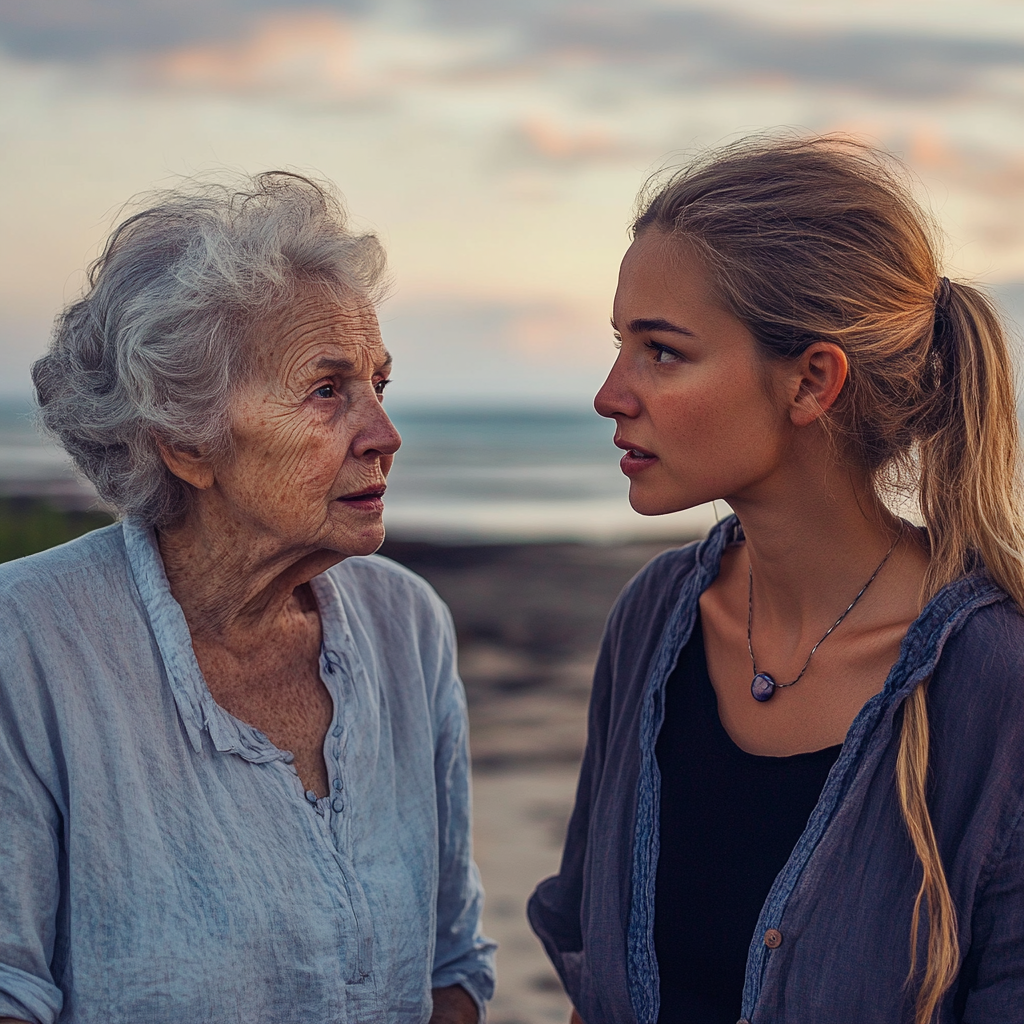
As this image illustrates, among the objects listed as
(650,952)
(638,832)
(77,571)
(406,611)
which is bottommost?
(650,952)

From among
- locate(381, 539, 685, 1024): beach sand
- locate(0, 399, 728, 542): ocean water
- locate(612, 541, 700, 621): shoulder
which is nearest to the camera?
locate(612, 541, 700, 621): shoulder

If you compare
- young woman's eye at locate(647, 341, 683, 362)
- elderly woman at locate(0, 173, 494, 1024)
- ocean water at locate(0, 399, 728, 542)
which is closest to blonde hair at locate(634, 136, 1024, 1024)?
young woman's eye at locate(647, 341, 683, 362)

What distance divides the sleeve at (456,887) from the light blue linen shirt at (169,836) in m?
0.14

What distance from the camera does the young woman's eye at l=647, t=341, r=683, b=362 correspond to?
6.67 feet

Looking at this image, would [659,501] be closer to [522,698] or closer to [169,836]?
[169,836]

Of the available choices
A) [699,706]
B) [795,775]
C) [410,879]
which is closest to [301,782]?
[410,879]

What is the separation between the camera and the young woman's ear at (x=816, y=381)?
200 centimetres

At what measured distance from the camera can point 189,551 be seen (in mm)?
2215

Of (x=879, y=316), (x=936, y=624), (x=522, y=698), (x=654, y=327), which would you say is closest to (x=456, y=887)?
(x=936, y=624)

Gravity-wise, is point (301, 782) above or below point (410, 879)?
above

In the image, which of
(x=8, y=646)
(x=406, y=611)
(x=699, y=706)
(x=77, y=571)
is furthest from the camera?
(x=406, y=611)

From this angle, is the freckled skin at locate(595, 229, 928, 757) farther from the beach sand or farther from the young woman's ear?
the beach sand

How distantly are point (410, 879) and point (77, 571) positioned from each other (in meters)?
0.87

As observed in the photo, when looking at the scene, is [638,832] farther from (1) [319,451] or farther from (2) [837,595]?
→ (1) [319,451]
